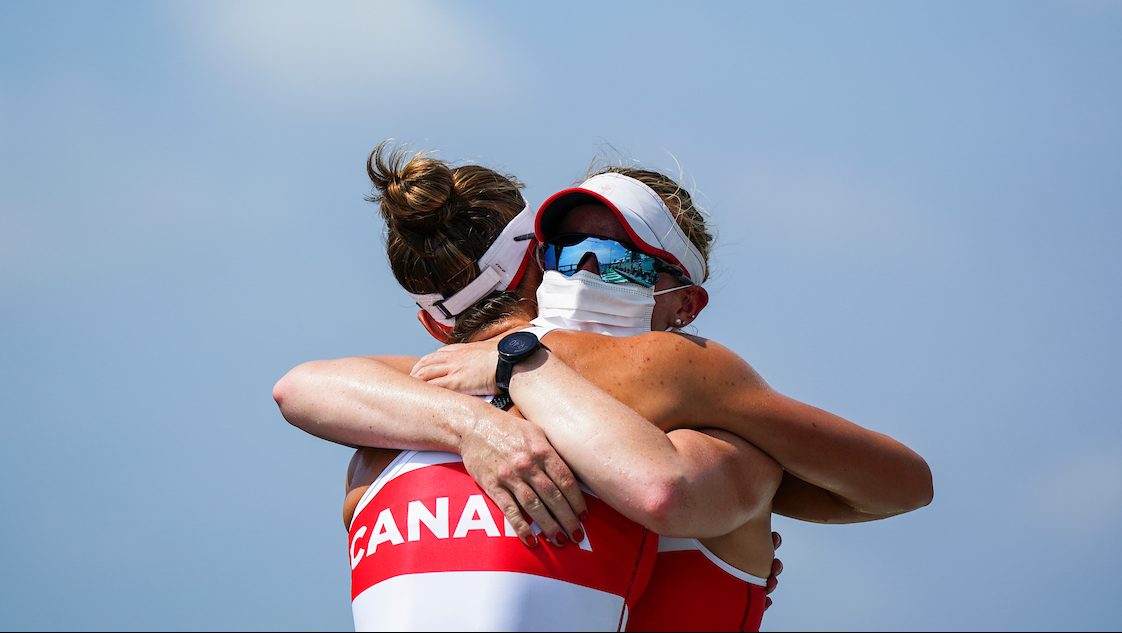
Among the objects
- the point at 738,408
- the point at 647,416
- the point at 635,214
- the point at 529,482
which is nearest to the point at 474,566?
the point at 529,482

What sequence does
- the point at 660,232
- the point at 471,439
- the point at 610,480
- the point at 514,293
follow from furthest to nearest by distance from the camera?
the point at 514,293 → the point at 660,232 → the point at 471,439 → the point at 610,480

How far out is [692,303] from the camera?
4.85m

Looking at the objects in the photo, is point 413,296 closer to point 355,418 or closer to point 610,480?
Answer: point 355,418

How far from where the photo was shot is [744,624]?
4.43 meters

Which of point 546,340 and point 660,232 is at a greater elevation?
point 660,232

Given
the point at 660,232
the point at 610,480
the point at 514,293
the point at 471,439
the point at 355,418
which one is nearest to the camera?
the point at 610,480

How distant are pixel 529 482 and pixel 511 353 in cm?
46

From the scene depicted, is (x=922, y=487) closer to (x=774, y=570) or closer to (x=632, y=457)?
(x=774, y=570)

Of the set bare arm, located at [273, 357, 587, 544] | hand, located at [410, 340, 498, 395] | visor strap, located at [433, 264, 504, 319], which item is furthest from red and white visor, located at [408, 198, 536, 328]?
bare arm, located at [273, 357, 587, 544]

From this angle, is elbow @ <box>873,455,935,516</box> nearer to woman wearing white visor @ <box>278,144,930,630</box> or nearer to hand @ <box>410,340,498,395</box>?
woman wearing white visor @ <box>278,144,930,630</box>

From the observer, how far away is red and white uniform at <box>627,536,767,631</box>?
167 inches

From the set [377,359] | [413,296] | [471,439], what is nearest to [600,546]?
[471,439]

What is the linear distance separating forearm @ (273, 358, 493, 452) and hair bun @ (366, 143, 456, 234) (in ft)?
2.00

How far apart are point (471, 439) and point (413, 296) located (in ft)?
3.86
